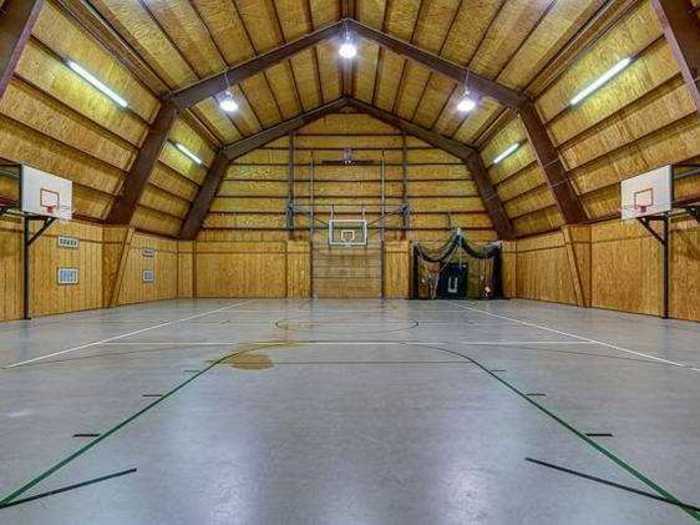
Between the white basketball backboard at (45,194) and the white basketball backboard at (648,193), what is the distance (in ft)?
54.2

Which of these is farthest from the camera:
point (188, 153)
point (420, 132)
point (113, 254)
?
point (420, 132)

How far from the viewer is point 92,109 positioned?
1395 centimetres

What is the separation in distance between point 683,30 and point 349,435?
37.1 feet

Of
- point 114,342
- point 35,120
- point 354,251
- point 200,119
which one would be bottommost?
point 114,342

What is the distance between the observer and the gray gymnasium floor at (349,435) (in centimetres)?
261

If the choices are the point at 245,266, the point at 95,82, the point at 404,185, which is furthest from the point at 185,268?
the point at 95,82

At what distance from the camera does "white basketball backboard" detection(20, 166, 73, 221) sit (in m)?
12.8

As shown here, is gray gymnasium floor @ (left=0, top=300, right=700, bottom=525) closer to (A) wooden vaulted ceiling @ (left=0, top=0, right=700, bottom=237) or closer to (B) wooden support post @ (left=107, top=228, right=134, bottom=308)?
(A) wooden vaulted ceiling @ (left=0, top=0, right=700, bottom=237)

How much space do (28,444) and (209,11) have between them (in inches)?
519

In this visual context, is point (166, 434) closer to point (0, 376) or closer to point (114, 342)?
point (0, 376)

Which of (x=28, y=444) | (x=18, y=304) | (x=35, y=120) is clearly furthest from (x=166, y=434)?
(x=18, y=304)

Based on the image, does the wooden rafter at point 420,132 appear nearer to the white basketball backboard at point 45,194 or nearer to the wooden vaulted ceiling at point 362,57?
the wooden vaulted ceiling at point 362,57

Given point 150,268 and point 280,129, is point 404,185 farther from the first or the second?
point 150,268

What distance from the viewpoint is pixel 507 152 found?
2070 centimetres
